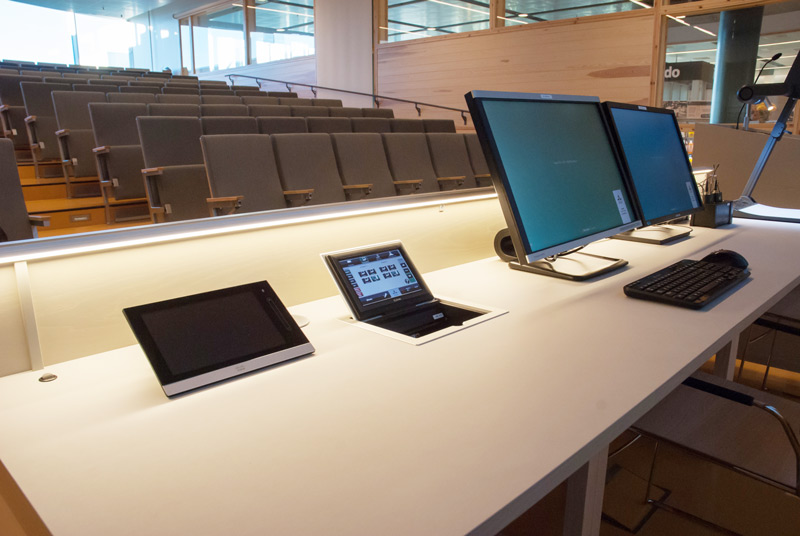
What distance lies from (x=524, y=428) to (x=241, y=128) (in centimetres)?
276

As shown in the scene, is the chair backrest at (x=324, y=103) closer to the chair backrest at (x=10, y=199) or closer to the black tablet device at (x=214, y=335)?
the chair backrest at (x=10, y=199)

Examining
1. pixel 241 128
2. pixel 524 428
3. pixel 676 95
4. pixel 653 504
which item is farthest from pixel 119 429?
pixel 676 95

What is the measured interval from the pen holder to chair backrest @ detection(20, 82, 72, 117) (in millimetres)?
3635

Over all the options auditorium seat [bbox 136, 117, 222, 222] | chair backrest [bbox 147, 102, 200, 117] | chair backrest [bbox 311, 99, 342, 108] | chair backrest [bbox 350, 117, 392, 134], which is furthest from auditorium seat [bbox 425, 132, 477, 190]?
chair backrest [bbox 311, 99, 342, 108]

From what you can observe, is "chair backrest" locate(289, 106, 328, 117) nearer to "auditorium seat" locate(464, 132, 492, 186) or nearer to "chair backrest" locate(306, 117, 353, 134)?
"chair backrest" locate(306, 117, 353, 134)

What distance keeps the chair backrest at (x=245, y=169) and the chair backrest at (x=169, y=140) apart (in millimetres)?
578

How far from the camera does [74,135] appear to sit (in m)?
3.18

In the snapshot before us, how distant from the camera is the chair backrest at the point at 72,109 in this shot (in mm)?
3293

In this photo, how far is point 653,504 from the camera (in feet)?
4.14

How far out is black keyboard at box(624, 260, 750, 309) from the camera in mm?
945

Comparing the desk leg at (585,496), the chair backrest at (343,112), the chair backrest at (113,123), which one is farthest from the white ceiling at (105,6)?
the desk leg at (585,496)

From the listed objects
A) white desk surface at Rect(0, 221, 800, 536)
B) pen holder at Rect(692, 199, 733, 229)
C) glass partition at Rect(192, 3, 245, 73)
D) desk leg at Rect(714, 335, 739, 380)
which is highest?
glass partition at Rect(192, 3, 245, 73)

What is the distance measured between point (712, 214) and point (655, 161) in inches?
14.6

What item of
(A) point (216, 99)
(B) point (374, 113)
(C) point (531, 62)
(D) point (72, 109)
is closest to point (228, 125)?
(D) point (72, 109)
